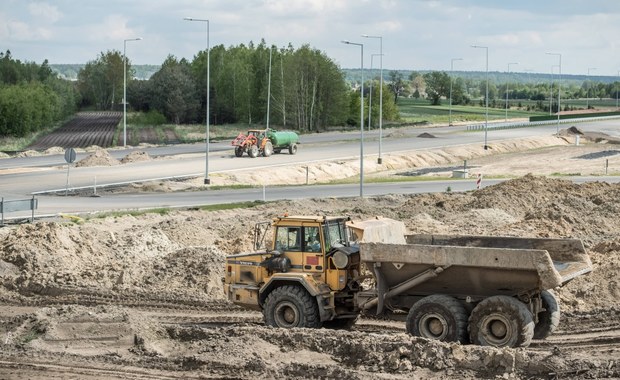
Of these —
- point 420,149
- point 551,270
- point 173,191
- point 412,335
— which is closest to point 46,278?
point 412,335

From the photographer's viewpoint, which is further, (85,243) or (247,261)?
(85,243)

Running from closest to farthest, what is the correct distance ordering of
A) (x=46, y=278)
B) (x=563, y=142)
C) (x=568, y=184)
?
(x=46, y=278) → (x=568, y=184) → (x=563, y=142)

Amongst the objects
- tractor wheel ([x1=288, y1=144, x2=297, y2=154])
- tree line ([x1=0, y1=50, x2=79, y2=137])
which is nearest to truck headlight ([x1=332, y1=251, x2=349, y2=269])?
tractor wheel ([x1=288, y1=144, x2=297, y2=154])

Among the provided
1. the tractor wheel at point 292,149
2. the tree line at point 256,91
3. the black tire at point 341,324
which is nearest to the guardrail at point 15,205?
the black tire at point 341,324

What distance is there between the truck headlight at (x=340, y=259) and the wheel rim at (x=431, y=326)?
184 centimetres

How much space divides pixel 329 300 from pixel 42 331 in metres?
5.52

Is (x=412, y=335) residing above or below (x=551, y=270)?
below

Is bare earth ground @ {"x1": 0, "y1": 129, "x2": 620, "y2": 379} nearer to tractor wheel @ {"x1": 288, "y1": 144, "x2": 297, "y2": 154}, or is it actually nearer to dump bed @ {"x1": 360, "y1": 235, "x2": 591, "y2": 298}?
dump bed @ {"x1": 360, "y1": 235, "x2": 591, "y2": 298}

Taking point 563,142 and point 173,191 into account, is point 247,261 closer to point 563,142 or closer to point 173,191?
point 173,191

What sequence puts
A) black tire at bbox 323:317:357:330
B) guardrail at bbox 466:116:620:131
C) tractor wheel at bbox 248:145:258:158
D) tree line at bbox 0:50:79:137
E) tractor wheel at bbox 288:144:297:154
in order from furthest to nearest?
guardrail at bbox 466:116:620:131
tree line at bbox 0:50:79:137
tractor wheel at bbox 288:144:297:154
tractor wheel at bbox 248:145:258:158
black tire at bbox 323:317:357:330

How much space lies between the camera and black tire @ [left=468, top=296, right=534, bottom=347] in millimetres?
16703

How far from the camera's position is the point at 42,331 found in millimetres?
18328

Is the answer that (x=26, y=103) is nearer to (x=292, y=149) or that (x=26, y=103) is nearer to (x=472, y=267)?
(x=292, y=149)

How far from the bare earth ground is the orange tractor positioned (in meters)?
23.9
